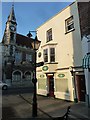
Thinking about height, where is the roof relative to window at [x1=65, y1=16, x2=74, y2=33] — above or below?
above

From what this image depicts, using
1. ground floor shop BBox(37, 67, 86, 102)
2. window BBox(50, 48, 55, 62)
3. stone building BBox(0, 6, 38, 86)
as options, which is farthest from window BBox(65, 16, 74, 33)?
stone building BBox(0, 6, 38, 86)

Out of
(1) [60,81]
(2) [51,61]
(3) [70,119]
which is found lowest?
(3) [70,119]

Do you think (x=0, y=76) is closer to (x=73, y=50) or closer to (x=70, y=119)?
(x=73, y=50)

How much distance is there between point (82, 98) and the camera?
43.3 feet

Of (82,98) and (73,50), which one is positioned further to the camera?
(73,50)

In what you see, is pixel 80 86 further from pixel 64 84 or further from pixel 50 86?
pixel 50 86

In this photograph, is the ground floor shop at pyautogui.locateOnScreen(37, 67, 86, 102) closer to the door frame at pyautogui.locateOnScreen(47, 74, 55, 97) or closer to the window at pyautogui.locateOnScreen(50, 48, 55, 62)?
the door frame at pyautogui.locateOnScreen(47, 74, 55, 97)

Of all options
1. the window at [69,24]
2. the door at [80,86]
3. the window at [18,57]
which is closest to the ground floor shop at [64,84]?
the door at [80,86]

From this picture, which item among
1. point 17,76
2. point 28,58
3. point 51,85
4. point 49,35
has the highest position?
point 49,35

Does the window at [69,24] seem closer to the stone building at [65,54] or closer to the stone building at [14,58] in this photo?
the stone building at [65,54]

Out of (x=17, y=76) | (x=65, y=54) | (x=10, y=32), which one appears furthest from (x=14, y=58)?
(x=65, y=54)

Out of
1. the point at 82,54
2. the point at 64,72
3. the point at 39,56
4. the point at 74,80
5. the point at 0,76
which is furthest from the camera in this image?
the point at 0,76

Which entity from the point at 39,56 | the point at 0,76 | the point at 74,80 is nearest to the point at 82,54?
the point at 74,80

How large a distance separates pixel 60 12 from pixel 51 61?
490 cm
